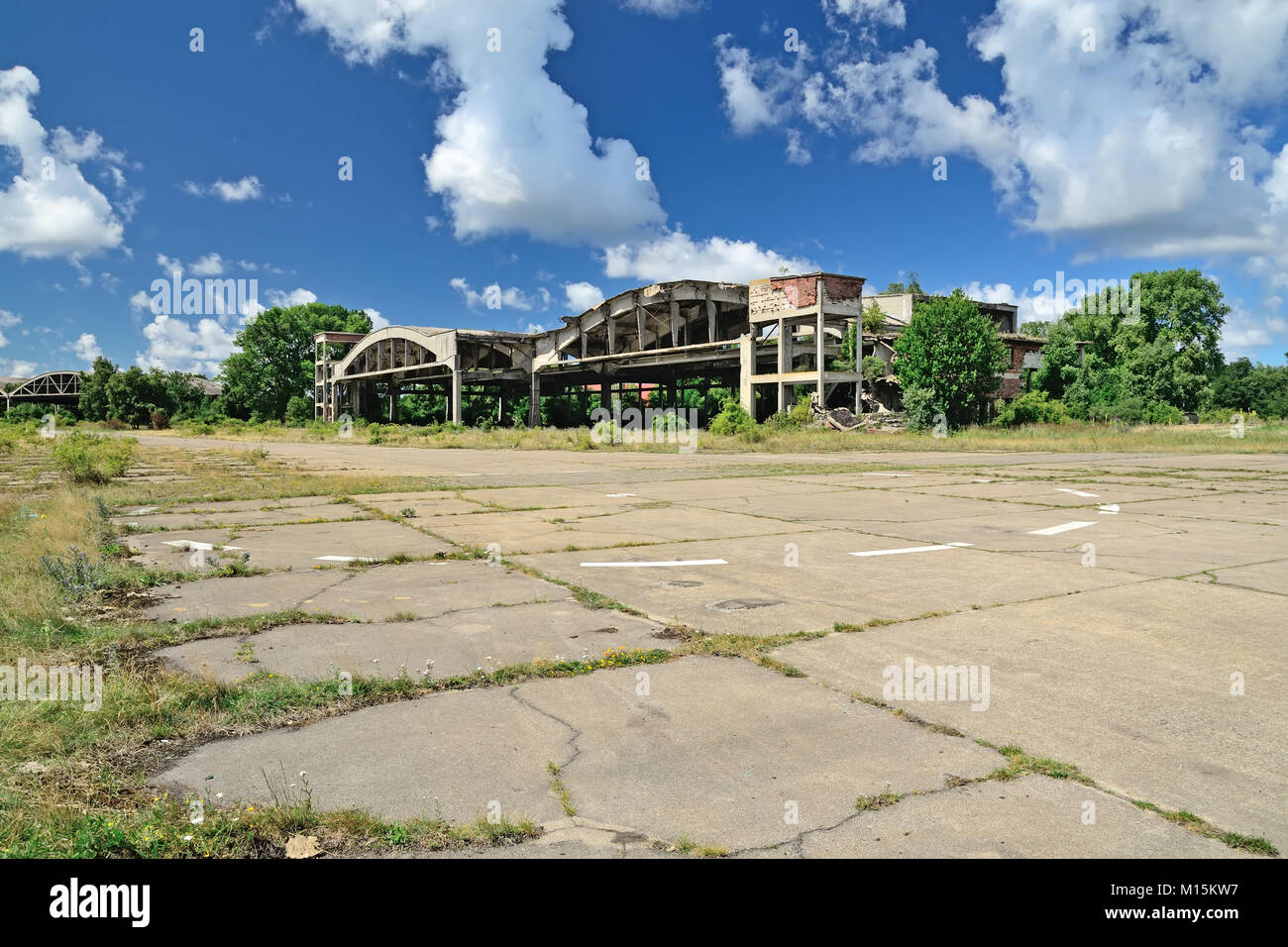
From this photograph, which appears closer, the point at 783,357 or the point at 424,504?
the point at 424,504

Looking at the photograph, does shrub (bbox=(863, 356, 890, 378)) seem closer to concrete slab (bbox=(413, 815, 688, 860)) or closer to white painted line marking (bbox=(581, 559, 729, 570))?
white painted line marking (bbox=(581, 559, 729, 570))

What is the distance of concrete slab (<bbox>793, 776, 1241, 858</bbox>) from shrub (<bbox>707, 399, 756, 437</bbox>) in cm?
3892

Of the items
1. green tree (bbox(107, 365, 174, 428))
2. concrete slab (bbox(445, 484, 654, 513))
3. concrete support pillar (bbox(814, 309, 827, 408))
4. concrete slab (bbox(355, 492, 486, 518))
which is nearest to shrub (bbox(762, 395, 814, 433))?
concrete support pillar (bbox(814, 309, 827, 408))

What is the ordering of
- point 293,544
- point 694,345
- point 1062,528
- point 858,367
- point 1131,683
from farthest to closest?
point 694,345 < point 858,367 < point 1062,528 < point 293,544 < point 1131,683

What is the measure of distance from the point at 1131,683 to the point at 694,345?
47887 millimetres

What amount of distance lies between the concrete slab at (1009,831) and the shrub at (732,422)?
38.9m

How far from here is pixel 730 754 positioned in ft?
10.8

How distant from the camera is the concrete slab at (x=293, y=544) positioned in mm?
8180

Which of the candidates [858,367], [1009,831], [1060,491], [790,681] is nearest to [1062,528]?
[1060,491]

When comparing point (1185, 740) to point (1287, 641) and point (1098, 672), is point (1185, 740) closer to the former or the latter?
point (1098, 672)

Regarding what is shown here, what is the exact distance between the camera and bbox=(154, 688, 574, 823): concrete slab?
287 cm

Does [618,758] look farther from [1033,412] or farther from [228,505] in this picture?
[1033,412]

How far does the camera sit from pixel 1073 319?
66062mm
